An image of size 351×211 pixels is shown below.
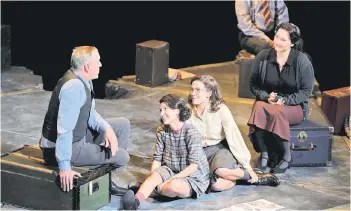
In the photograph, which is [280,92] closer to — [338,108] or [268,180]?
[268,180]

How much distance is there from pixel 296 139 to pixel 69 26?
533cm

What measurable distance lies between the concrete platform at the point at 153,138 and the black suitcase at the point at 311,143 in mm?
64

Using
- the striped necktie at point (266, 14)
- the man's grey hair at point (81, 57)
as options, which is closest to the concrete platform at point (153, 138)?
the striped necktie at point (266, 14)

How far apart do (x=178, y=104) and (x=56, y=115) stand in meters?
0.86

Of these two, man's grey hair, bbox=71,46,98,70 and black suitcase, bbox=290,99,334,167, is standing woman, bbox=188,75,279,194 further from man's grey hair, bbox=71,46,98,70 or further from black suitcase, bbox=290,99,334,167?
man's grey hair, bbox=71,46,98,70

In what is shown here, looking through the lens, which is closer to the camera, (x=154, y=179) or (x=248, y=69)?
(x=154, y=179)

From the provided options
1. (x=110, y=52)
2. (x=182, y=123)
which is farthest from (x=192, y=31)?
(x=182, y=123)

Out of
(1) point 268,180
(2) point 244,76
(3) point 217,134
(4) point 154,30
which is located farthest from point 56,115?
(4) point 154,30

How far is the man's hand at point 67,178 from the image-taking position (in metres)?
6.01

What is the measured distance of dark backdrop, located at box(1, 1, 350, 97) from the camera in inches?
461

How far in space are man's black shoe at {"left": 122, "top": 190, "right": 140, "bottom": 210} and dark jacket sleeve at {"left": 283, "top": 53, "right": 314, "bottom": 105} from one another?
5.36ft

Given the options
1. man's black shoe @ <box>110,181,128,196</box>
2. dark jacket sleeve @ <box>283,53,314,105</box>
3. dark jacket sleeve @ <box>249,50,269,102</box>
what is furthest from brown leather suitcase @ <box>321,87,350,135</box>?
man's black shoe @ <box>110,181,128,196</box>

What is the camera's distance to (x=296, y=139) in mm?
7363

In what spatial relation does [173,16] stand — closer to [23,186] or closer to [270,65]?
[270,65]
